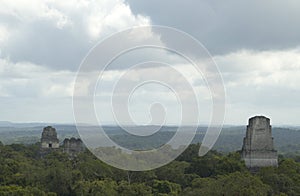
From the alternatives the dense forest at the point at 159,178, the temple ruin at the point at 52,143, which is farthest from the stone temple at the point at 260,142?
the temple ruin at the point at 52,143

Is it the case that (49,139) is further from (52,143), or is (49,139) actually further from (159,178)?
(159,178)

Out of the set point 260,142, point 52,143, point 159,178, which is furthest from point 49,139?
point 260,142

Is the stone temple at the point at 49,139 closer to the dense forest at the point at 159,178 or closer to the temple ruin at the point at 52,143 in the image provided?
the temple ruin at the point at 52,143

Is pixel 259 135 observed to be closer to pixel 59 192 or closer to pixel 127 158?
pixel 127 158

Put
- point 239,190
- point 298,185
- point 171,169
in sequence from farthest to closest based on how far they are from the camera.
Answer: point 171,169 < point 298,185 < point 239,190

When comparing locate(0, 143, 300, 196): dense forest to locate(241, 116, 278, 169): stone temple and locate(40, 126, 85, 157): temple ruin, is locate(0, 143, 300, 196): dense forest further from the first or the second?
locate(40, 126, 85, 157): temple ruin

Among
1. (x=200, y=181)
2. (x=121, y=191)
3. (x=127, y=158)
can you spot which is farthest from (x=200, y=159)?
(x=121, y=191)
